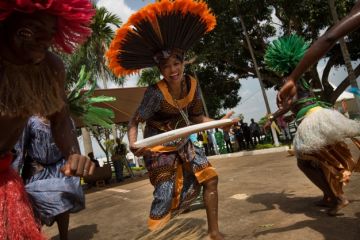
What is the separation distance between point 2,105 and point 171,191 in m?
1.77

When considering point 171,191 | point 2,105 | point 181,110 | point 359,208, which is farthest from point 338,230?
point 2,105

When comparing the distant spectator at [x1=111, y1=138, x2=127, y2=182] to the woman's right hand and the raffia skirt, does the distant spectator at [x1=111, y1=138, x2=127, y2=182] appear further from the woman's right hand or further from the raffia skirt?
the woman's right hand

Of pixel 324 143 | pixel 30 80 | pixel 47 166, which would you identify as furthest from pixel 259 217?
pixel 30 80

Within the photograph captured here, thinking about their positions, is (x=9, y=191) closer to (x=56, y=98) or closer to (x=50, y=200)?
(x=56, y=98)

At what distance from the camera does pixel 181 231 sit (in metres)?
3.93

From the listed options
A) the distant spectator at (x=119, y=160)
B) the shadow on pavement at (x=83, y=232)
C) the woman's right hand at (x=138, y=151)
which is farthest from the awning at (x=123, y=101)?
the woman's right hand at (x=138, y=151)

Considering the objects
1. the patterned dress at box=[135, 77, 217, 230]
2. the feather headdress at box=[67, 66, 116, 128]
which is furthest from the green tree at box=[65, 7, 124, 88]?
the patterned dress at box=[135, 77, 217, 230]

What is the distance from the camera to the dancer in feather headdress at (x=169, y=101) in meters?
3.30

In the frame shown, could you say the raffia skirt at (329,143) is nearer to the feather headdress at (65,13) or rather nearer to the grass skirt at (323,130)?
the grass skirt at (323,130)

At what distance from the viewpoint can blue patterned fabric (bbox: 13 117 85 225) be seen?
10.5 ft

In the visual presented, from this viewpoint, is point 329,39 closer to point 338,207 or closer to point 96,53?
point 338,207

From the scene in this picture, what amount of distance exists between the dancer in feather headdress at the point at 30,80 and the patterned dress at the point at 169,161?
1.15 meters

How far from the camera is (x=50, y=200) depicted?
2928 millimetres

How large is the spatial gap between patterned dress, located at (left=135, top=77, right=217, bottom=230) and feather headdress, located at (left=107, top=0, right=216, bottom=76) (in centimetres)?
35
